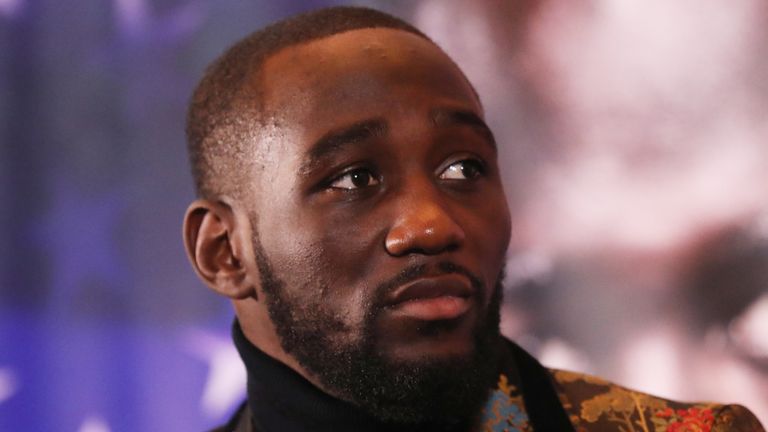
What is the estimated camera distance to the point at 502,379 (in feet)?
4.88

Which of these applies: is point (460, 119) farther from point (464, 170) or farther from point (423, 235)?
point (423, 235)

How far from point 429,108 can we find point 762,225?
97 centimetres

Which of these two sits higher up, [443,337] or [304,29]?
[304,29]

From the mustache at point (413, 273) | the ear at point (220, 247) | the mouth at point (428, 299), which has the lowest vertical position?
the mouth at point (428, 299)

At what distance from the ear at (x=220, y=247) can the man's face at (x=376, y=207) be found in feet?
0.17

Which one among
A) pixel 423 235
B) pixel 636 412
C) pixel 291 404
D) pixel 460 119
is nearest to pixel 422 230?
pixel 423 235

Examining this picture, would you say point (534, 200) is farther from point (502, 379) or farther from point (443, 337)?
point (443, 337)

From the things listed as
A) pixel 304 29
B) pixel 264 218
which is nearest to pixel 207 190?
pixel 264 218

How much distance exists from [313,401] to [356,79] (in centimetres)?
47

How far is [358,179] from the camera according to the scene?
1.31 m

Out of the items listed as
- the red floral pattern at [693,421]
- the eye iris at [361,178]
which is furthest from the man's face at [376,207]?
the red floral pattern at [693,421]

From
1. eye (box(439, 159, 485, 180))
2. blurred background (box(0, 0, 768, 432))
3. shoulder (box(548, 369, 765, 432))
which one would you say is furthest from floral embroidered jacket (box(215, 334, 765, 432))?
blurred background (box(0, 0, 768, 432))

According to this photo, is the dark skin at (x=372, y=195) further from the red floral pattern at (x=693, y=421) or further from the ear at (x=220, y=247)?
the red floral pattern at (x=693, y=421)

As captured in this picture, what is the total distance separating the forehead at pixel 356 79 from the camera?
1.34 metres
